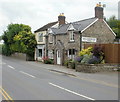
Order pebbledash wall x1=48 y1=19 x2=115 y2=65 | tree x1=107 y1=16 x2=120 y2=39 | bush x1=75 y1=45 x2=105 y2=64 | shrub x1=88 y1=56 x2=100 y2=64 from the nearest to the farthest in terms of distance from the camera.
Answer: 1. shrub x1=88 y1=56 x2=100 y2=64
2. bush x1=75 y1=45 x2=105 y2=64
3. pebbledash wall x1=48 y1=19 x2=115 y2=65
4. tree x1=107 y1=16 x2=120 y2=39

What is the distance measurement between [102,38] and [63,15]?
41.1 ft

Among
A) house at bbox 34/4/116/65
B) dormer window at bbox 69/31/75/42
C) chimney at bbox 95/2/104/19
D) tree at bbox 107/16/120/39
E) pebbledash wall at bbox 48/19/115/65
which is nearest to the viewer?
house at bbox 34/4/116/65

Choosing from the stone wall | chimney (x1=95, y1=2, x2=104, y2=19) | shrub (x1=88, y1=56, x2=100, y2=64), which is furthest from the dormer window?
the stone wall

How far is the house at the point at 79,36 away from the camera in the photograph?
2972 centimetres

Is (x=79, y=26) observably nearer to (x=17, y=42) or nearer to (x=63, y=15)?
→ (x=63, y=15)

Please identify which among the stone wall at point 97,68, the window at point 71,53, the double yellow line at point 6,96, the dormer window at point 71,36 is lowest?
the double yellow line at point 6,96

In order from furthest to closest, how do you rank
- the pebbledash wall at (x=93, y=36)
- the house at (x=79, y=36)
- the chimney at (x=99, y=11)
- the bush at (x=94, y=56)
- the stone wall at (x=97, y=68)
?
the chimney at (x=99, y=11), the pebbledash wall at (x=93, y=36), the house at (x=79, y=36), the bush at (x=94, y=56), the stone wall at (x=97, y=68)

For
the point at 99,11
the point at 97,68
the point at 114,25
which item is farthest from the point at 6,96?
the point at 114,25

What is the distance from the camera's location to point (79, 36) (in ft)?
96.8

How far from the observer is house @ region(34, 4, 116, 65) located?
29.7 meters

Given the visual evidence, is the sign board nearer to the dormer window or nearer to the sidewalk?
the dormer window

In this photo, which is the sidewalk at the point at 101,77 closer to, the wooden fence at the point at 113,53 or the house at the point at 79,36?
the wooden fence at the point at 113,53

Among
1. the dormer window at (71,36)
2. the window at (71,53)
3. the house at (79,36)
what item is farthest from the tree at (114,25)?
the window at (71,53)

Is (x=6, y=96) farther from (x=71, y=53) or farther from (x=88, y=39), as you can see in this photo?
(x=71, y=53)
